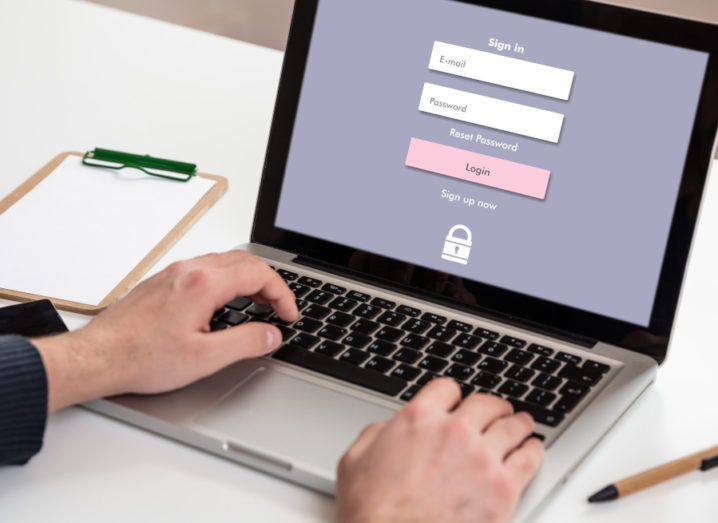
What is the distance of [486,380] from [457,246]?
17 centimetres

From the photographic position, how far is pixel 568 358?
950 millimetres

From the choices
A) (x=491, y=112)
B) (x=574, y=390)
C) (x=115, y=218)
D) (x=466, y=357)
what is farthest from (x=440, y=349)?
(x=115, y=218)

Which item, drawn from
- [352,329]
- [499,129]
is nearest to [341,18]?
[499,129]

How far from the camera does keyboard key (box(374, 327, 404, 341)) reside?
96cm

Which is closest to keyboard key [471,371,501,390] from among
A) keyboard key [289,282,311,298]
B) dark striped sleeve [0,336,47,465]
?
keyboard key [289,282,311,298]

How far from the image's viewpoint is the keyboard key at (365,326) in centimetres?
97

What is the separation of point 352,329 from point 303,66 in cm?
29

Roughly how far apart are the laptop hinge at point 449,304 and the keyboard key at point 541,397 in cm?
10

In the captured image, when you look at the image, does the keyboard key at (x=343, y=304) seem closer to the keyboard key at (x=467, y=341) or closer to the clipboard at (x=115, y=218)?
the keyboard key at (x=467, y=341)

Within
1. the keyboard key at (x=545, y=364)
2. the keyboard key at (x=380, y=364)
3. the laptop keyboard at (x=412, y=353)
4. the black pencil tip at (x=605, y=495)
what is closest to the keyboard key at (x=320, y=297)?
the laptop keyboard at (x=412, y=353)

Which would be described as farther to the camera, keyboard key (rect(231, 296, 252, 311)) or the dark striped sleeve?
keyboard key (rect(231, 296, 252, 311))

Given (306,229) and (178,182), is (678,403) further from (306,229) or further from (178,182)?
(178,182)

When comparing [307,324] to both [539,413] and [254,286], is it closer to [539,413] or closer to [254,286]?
[254,286]

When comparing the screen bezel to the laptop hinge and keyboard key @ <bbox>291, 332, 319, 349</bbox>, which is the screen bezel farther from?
keyboard key @ <bbox>291, 332, 319, 349</bbox>
